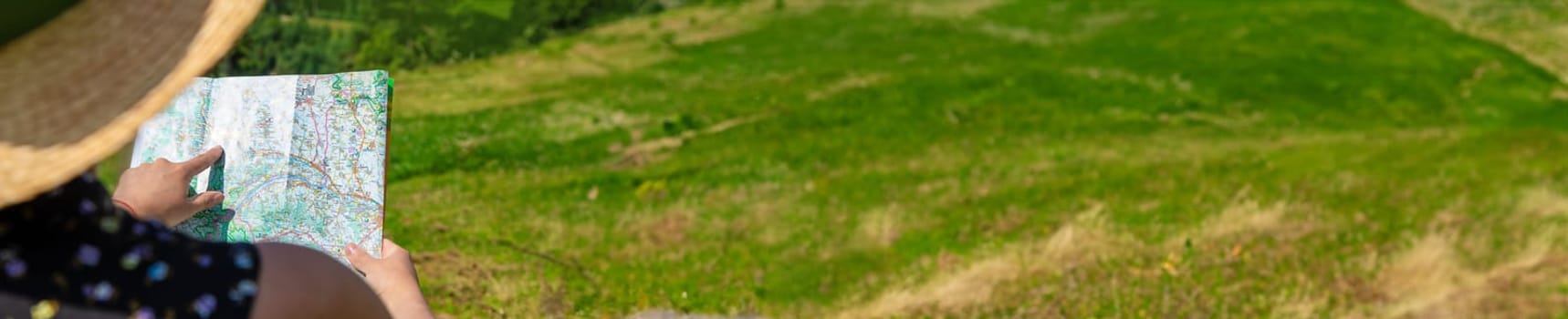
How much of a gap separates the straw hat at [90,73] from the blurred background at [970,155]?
226 inches

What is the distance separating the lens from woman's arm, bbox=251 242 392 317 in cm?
243

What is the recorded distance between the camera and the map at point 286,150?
4.00 m

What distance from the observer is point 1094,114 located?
1389cm

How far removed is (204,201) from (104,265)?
1639 mm

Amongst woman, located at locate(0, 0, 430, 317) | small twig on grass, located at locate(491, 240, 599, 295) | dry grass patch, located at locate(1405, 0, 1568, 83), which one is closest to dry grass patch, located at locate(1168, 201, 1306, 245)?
small twig on grass, located at locate(491, 240, 599, 295)

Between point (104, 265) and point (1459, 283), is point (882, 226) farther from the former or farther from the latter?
point (104, 265)

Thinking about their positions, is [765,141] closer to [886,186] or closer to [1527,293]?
[886,186]

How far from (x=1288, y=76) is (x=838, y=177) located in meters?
7.66

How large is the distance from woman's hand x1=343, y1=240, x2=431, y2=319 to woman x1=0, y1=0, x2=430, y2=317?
85 cm

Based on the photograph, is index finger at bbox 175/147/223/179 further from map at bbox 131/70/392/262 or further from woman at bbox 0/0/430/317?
woman at bbox 0/0/430/317

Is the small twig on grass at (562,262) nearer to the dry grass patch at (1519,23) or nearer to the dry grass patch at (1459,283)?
the dry grass patch at (1459,283)

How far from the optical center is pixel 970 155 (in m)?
12.2

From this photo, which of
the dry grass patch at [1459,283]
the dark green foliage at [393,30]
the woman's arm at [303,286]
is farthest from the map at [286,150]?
the dark green foliage at [393,30]

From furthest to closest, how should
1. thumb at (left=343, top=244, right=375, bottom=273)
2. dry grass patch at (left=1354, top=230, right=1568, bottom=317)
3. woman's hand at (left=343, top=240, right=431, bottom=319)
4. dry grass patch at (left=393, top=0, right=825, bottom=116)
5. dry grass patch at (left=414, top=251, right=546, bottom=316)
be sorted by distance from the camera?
dry grass patch at (left=393, top=0, right=825, bottom=116) → dry grass patch at (left=1354, top=230, right=1568, bottom=317) → dry grass patch at (left=414, top=251, right=546, bottom=316) → thumb at (left=343, top=244, right=375, bottom=273) → woman's hand at (left=343, top=240, right=431, bottom=319)
